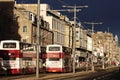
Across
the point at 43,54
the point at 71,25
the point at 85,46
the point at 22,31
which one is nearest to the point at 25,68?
the point at 43,54

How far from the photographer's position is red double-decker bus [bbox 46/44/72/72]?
211 feet

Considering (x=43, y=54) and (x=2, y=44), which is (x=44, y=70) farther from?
(x=2, y=44)

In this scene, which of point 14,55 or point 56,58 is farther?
point 56,58

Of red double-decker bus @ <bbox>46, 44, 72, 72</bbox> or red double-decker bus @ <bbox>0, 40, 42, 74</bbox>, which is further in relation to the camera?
red double-decker bus @ <bbox>46, 44, 72, 72</bbox>

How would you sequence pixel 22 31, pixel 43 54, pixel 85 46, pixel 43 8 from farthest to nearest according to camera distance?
1. pixel 85 46
2. pixel 43 8
3. pixel 22 31
4. pixel 43 54

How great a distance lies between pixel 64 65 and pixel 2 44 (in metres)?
14.2

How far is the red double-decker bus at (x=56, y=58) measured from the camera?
64312mm

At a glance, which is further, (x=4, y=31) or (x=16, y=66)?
→ (x=4, y=31)

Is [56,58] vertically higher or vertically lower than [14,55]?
lower

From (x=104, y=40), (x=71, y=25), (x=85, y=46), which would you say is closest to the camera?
(x=71, y=25)

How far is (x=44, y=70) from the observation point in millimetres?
67562

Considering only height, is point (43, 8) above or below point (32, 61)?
above

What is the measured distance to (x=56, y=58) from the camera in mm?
Result: 64938

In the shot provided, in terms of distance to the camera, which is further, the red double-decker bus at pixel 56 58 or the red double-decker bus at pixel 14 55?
the red double-decker bus at pixel 56 58
